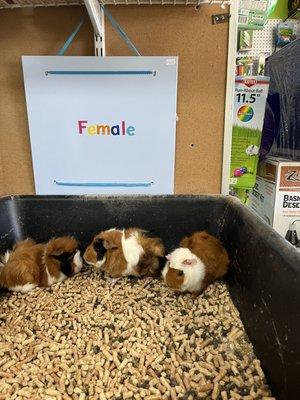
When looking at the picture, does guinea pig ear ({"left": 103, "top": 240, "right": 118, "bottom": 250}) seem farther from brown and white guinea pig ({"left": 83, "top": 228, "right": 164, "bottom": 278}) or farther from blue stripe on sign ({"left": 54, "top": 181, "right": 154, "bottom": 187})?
blue stripe on sign ({"left": 54, "top": 181, "right": 154, "bottom": 187})

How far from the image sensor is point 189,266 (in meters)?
1.11

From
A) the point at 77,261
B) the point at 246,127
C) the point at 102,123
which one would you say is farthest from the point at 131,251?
the point at 246,127

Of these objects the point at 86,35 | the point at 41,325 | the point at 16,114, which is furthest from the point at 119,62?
the point at 41,325

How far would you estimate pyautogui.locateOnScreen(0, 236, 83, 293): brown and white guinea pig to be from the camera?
1157 mm

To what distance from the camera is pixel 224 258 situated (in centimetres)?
117

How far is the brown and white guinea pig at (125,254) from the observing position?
4.00 feet

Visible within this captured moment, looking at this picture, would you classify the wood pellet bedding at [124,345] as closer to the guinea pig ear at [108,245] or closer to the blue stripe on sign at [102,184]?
the guinea pig ear at [108,245]

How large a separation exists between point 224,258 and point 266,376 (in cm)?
44

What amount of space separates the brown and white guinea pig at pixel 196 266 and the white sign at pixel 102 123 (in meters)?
0.33

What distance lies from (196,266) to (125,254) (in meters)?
0.29

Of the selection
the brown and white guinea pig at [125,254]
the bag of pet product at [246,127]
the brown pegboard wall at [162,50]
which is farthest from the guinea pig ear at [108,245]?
the bag of pet product at [246,127]

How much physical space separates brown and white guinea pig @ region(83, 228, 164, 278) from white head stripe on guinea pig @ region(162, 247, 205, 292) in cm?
12

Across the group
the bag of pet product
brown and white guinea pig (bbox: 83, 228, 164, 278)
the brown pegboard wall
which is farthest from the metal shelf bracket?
brown and white guinea pig (bbox: 83, 228, 164, 278)

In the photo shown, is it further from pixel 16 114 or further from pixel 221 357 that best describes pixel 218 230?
pixel 16 114
